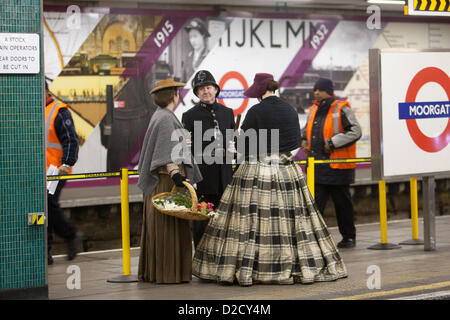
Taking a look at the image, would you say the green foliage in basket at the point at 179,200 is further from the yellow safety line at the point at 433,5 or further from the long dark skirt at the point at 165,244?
the yellow safety line at the point at 433,5

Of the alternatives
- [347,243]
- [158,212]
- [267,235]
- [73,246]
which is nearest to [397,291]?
[267,235]

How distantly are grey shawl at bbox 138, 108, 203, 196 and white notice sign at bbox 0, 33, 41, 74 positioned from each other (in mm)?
1356

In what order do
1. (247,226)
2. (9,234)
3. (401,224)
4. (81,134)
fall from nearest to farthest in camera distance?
(9,234) < (247,226) < (401,224) < (81,134)

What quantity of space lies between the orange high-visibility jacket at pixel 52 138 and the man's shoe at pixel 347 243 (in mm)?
3467

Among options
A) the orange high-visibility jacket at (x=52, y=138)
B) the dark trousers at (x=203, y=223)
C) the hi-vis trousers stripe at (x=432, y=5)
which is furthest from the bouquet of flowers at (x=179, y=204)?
the hi-vis trousers stripe at (x=432, y=5)

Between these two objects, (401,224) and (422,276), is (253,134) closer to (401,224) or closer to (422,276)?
(422,276)

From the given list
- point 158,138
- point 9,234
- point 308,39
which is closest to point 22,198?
point 9,234

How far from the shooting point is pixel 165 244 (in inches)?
308

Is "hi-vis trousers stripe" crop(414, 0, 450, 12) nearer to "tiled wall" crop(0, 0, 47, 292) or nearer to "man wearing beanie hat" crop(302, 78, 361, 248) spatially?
"man wearing beanie hat" crop(302, 78, 361, 248)

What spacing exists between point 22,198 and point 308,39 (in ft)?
38.6

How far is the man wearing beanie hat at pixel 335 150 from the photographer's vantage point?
408 inches

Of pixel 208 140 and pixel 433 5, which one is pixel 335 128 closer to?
pixel 433 5

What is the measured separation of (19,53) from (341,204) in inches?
194

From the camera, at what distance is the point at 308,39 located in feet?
58.6
